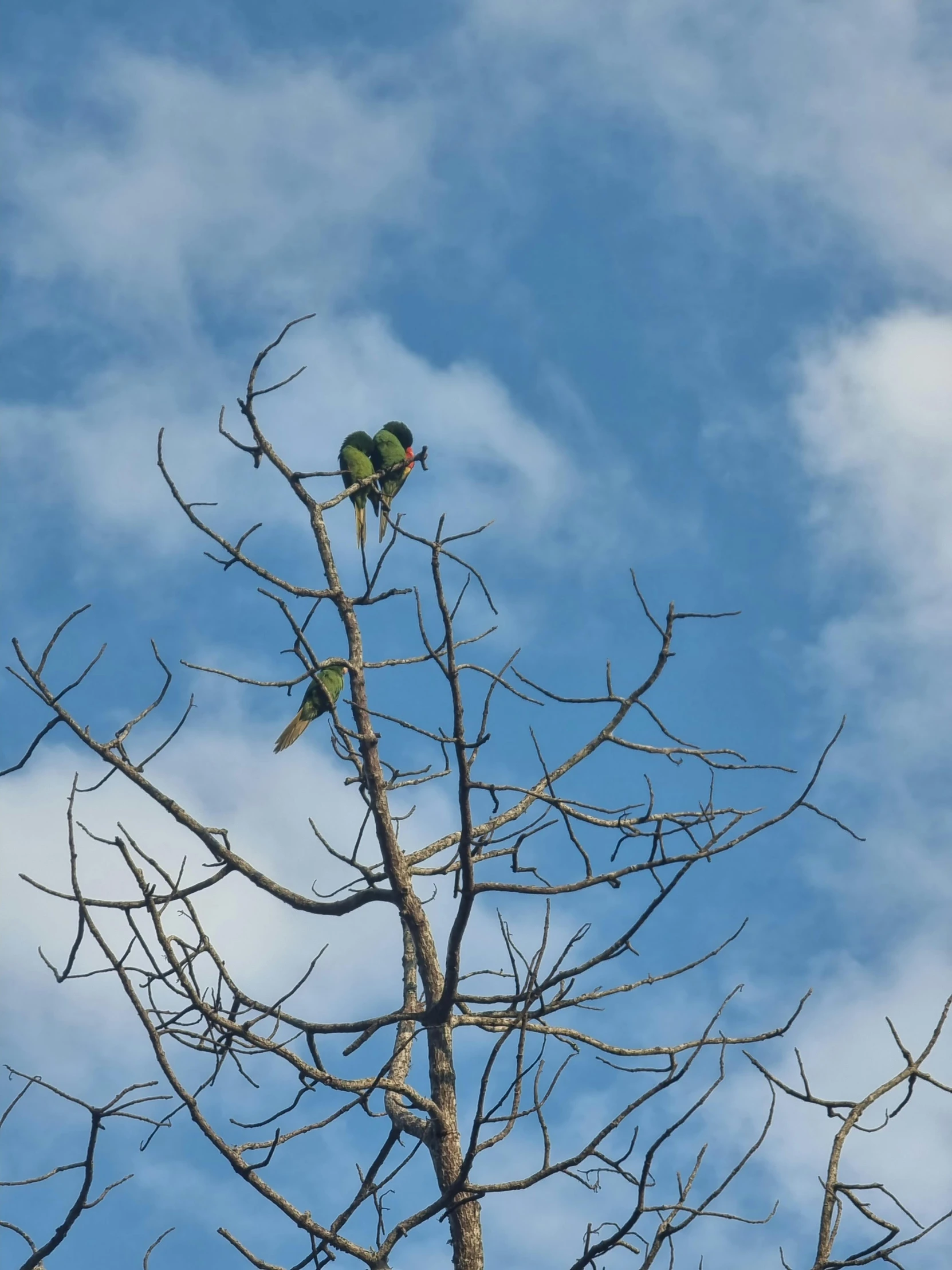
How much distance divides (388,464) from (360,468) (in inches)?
8.9

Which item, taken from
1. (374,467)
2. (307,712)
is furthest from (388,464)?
(307,712)

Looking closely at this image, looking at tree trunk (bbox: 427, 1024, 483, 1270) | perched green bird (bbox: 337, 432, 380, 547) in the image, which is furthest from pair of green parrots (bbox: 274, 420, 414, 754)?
tree trunk (bbox: 427, 1024, 483, 1270)

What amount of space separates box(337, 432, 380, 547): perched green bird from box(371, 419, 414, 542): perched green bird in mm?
54

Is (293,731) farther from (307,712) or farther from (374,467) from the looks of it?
(374,467)

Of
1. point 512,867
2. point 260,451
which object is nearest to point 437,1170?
point 512,867

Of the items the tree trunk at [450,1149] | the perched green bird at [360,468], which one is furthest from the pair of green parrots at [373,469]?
the tree trunk at [450,1149]

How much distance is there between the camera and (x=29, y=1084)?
3.46m

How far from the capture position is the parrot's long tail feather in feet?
19.1

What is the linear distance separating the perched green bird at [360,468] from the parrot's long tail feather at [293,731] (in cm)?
161

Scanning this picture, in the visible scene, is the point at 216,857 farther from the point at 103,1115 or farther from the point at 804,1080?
the point at 804,1080

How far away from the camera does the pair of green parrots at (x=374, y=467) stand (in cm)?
716

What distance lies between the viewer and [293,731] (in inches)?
230

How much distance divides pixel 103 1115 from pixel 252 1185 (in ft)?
2.07

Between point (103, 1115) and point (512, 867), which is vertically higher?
point (512, 867)
